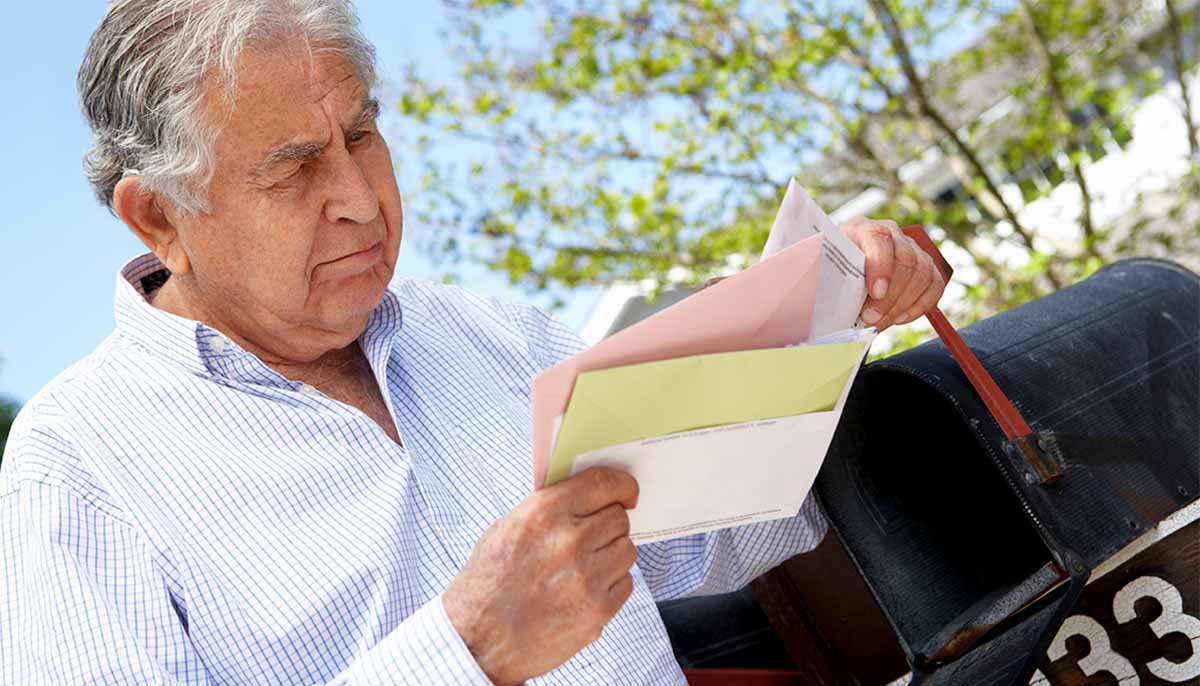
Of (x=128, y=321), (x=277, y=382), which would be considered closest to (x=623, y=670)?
(x=277, y=382)

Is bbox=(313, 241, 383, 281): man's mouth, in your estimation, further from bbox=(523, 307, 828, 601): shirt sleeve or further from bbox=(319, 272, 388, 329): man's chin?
bbox=(523, 307, 828, 601): shirt sleeve

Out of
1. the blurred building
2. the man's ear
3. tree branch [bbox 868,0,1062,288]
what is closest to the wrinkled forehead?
the man's ear

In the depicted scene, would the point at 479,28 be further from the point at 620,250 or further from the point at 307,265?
the point at 307,265

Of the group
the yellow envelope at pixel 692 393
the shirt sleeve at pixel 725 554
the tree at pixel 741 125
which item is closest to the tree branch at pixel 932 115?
the tree at pixel 741 125

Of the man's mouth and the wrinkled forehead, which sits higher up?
the wrinkled forehead

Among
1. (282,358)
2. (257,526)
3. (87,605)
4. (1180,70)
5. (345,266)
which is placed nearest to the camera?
(87,605)

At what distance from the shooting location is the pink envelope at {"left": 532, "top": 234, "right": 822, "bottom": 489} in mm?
1117

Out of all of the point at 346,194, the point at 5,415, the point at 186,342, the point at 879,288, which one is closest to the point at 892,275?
the point at 879,288

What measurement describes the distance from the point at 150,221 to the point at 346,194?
0.98ft

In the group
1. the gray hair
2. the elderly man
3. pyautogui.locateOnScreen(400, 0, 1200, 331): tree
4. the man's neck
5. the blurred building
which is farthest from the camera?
the blurred building

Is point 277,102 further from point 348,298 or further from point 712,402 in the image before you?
point 712,402

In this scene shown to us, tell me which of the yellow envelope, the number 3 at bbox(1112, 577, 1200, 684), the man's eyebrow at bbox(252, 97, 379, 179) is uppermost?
the man's eyebrow at bbox(252, 97, 379, 179)

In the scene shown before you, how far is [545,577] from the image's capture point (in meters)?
1.19

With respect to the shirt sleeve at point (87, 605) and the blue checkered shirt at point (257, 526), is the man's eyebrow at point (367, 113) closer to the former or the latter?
the blue checkered shirt at point (257, 526)
